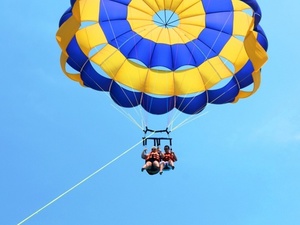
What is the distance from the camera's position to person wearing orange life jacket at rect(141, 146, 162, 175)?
10156 mm

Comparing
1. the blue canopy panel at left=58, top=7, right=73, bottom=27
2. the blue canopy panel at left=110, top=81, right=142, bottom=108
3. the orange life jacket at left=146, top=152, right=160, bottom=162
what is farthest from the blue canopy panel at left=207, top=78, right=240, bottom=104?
the blue canopy panel at left=58, top=7, right=73, bottom=27

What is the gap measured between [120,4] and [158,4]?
849 mm

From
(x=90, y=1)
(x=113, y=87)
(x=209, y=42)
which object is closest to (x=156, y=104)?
(x=113, y=87)

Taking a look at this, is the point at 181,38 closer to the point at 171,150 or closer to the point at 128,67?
the point at 128,67

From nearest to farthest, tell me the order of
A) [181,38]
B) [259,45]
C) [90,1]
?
[259,45], [90,1], [181,38]

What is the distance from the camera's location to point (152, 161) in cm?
1026

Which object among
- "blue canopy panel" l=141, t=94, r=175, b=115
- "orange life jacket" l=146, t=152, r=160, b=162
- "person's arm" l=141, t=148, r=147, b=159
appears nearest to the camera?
"orange life jacket" l=146, t=152, r=160, b=162

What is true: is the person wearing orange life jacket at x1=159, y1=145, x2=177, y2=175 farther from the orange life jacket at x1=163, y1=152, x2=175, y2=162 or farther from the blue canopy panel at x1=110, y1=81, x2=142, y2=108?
the blue canopy panel at x1=110, y1=81, x2=142, y2=108

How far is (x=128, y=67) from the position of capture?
1171cm

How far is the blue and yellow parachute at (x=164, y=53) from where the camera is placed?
37.0ft

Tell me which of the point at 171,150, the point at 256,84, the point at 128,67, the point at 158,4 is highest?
the point at 158,4

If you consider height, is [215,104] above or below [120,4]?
below

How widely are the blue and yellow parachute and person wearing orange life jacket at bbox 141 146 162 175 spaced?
1.76m

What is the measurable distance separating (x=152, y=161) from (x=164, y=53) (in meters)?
2.75
